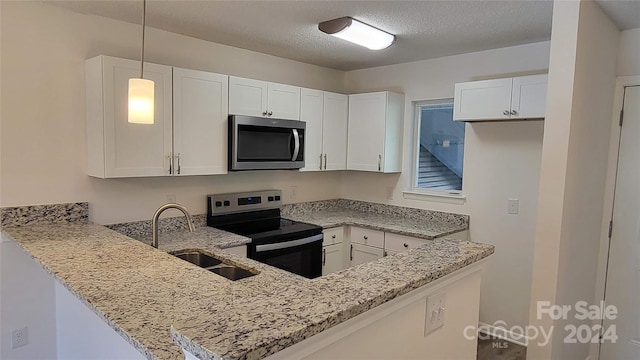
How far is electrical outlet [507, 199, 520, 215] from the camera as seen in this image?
131 inches

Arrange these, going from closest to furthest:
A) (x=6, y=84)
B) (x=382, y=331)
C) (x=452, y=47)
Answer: (x=382, y=331) < (x=6, y=84) < (x=452, y=47)

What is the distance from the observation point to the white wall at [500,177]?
3.25m

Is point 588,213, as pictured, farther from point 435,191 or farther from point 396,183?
point 396,183

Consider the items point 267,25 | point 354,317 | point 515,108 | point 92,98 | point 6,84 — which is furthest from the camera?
point 515,108

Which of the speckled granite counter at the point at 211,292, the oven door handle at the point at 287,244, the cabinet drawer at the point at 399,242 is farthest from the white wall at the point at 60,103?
the cabinet drawer at the point at 399,242

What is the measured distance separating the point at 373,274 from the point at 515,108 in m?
2.32

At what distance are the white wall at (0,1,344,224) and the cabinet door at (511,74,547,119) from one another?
243 cm

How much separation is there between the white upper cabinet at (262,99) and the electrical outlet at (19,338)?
6.50 ft

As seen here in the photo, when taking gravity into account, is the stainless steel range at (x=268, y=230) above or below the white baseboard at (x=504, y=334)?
above

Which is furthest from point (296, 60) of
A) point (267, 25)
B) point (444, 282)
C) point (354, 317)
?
point (354, 317)

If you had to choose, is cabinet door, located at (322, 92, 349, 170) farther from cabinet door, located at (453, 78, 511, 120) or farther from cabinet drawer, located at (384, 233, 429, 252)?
cabinet door, located at (453, 78, 511, 120)

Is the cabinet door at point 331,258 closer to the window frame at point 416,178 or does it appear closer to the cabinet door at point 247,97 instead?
the window frame at point 416,178

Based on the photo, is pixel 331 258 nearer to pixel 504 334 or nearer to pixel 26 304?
pixel 504 334

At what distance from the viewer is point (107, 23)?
2771 millimetres
